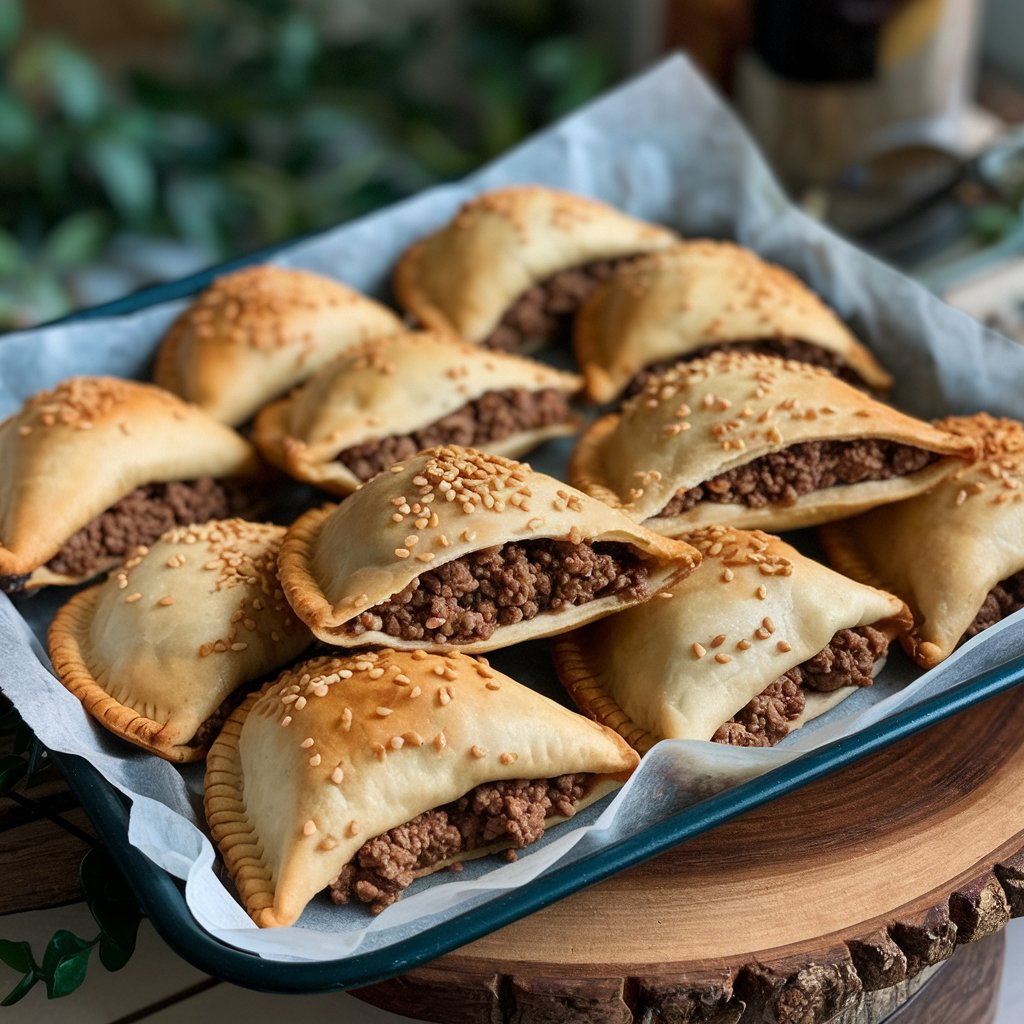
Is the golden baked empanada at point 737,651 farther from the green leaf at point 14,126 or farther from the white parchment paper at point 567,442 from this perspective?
the green leaf at point 14,126

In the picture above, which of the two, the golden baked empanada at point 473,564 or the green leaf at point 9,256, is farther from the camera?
the green leaf at point 9,256

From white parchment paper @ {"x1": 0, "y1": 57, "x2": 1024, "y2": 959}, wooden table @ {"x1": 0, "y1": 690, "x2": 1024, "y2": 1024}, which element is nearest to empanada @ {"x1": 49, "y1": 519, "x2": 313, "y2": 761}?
white parchment paper @ {"x1": 0, "y1": 57, "x2": 1024, "y2": 959}

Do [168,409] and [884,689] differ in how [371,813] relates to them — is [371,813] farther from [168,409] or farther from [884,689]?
[168,409]

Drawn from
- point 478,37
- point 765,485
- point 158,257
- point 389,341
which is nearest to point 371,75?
point 478,37

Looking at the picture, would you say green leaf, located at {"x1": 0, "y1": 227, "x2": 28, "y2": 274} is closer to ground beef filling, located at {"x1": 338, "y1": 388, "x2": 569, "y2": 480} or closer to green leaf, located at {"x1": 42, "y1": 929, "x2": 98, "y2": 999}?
ground beef filling, located at {"x1": 338, "y1": 388, "x2": 569, "y2": 480}

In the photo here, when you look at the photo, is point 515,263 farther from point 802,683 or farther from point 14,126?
point 14,126

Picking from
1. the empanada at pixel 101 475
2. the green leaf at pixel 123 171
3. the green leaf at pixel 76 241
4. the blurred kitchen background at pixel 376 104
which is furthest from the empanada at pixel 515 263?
the green leaf at pixel 76 241

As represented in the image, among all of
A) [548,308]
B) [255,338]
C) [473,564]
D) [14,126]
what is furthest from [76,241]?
[473,564]
